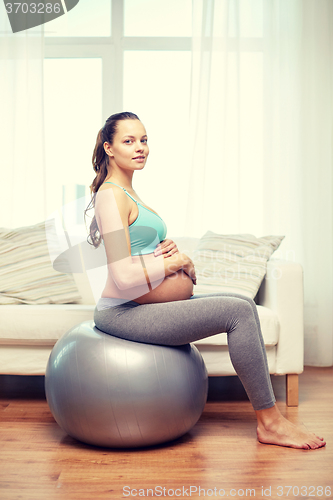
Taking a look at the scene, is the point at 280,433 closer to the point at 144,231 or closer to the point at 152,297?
the point at 152,297

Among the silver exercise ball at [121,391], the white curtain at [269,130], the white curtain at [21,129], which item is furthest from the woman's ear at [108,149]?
the white curtain at [21,129]

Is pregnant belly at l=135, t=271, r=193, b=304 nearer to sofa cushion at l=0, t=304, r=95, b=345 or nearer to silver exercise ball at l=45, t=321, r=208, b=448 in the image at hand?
silver exercise ball at l=45, t=321, r=208, b=448

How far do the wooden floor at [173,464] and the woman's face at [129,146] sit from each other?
0.99 metres

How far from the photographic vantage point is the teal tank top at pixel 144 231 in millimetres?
1579

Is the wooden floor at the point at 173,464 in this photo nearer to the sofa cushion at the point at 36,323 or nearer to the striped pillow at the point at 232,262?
the sofa cushion at the point at 36,323

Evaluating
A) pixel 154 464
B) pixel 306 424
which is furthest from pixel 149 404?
pixel 306 424

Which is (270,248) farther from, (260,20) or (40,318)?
(260,20)

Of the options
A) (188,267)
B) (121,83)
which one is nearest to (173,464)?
(188,267)

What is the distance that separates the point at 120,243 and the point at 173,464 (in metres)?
0.73

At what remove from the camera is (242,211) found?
125 inches

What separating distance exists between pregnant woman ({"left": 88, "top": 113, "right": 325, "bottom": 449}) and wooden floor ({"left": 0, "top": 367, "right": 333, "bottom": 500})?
0.43 feet

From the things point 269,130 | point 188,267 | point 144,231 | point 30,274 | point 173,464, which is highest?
point 269,130

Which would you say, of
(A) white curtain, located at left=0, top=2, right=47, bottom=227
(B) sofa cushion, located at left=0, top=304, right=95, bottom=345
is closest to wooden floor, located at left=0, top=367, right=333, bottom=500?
(B) sofa cushion, located at left=0, top=304, right=95, bottom=345

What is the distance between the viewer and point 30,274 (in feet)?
8.03
